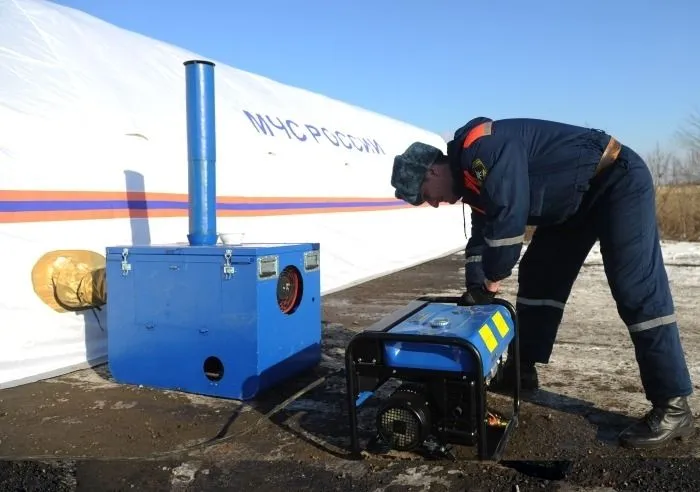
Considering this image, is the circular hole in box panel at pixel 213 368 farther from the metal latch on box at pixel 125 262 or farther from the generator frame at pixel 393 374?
the generator frame at pixel 393 374

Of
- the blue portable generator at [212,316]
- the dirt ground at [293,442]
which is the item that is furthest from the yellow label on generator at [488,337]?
the blue portable generator at [212,316]

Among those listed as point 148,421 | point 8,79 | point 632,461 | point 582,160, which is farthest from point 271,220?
point 632,461

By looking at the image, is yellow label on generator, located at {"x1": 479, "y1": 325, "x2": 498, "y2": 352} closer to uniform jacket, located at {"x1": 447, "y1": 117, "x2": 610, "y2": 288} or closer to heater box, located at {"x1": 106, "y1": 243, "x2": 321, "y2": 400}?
uniform jacket, located at {"x1": 447, "y1": 117, "x2": 610, "y2": 288}

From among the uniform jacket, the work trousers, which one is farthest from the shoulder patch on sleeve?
the work trousers

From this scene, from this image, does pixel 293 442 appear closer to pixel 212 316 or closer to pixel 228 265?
pixel 212 316

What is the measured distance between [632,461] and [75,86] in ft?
18.3

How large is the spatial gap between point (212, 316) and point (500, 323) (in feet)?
6.44

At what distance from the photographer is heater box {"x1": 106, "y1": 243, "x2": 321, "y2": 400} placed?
13.5 feet

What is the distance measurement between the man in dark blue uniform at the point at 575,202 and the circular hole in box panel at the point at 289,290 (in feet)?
4.77

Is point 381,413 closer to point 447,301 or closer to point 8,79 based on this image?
point 447,301

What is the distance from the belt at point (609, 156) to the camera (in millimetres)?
3412

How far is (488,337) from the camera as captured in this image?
3035 millimetres

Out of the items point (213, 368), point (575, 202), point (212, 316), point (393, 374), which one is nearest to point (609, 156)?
point (575, 202)

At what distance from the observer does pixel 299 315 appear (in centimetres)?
463
